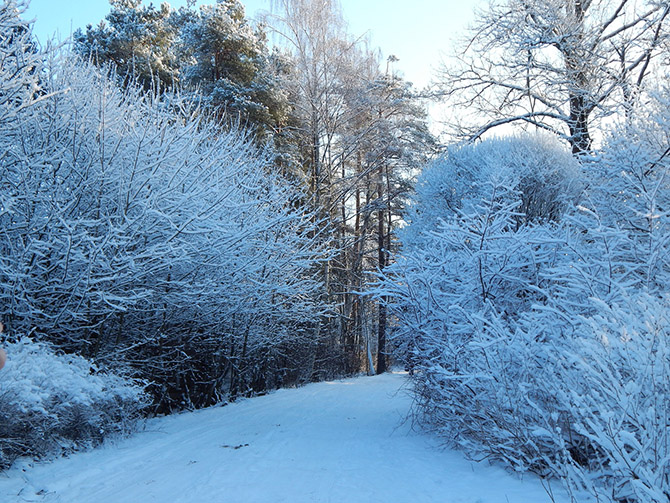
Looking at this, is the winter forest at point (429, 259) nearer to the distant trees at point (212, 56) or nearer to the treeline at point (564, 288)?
the treeline at point (564, 288)

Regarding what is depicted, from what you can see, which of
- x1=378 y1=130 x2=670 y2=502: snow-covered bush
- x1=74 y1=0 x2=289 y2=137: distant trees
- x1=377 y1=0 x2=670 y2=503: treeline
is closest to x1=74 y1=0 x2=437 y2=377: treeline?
x1=74 y1=0 x2=289 y2=137: distant trees

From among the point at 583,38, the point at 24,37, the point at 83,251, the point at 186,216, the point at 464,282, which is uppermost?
the point at 583,38

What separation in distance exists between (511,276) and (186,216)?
17.3 feet

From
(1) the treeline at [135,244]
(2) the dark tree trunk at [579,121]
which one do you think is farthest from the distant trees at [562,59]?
(1) the treeline at [135,244]

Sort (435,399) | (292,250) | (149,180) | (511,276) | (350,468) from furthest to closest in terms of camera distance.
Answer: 1. (292,250)
2. (149,180)
3. (435,399)
4. (511,276)
5. (350,468)

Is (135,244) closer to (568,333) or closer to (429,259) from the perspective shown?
(429,259)

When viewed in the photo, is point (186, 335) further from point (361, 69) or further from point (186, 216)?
point (361, 69)

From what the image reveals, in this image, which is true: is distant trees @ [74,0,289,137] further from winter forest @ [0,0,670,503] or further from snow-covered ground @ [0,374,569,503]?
snow-covered ground @ [0,374,569,503]

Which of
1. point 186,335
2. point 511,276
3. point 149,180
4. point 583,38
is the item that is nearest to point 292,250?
point 186,335

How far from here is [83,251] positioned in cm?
705

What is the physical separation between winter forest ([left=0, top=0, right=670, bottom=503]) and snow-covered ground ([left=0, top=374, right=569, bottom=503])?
1.16 feet

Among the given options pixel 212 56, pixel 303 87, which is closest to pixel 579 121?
pixel 303 87

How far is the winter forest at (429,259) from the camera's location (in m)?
4.31

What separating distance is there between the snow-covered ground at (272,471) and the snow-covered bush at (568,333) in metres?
0.46
